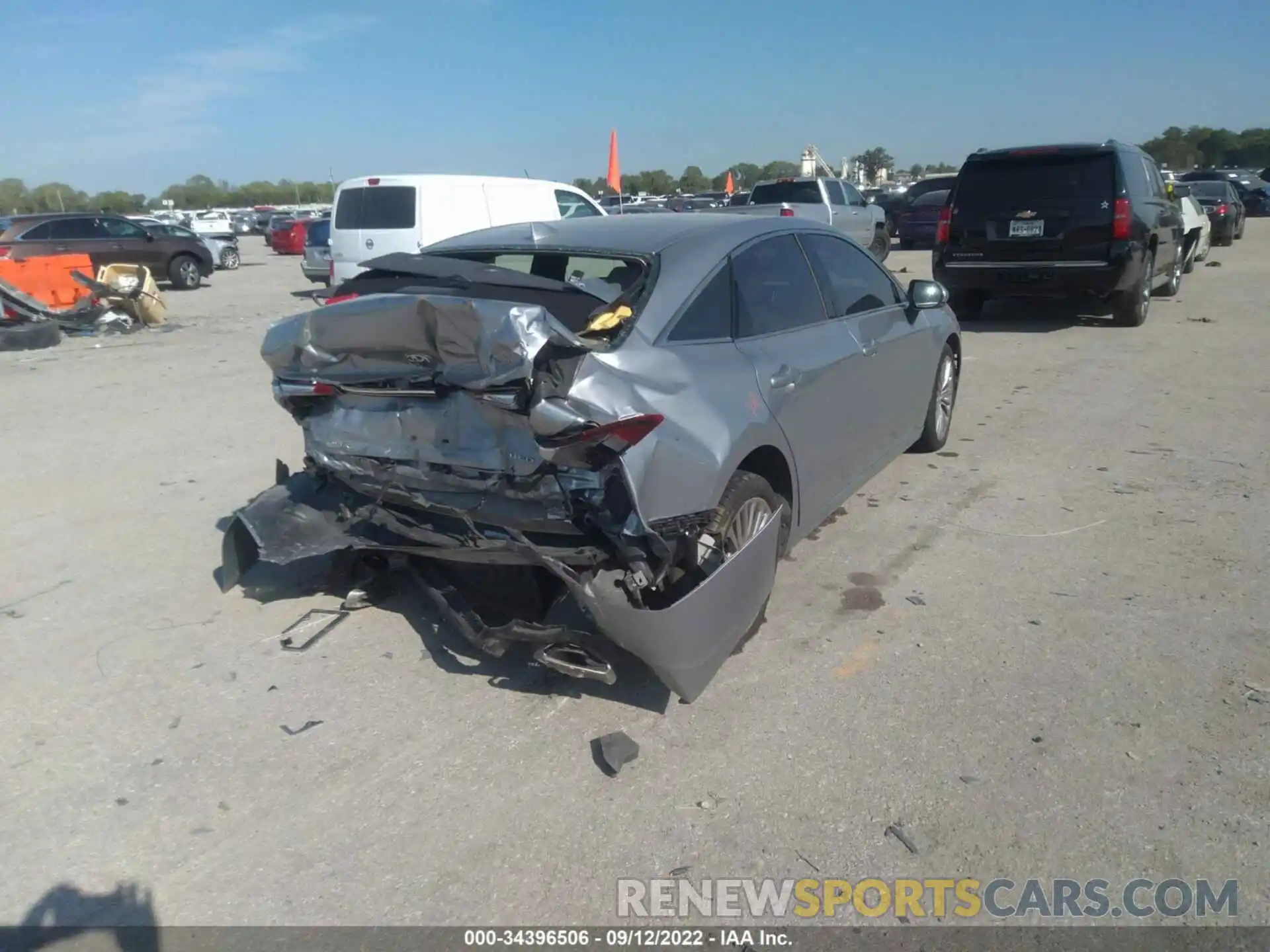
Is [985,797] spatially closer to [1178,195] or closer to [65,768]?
[65,768]

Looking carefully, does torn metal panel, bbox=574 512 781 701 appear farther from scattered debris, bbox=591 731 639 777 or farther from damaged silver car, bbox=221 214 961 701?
scattered debris, bbox=591 731 639 777

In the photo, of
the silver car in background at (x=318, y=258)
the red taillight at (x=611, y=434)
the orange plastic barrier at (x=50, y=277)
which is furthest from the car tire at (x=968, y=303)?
the orange plastic barrier at (x=50, y=277)

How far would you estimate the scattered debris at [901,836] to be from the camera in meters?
2.88

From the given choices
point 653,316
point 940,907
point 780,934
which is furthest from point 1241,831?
point 653,316

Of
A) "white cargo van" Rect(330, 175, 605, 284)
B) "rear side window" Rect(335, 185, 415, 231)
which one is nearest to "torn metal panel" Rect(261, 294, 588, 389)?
"white cargo van" Rect(330, 175, 605, 284)

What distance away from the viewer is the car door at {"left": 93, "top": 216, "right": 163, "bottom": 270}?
1936 centimetres

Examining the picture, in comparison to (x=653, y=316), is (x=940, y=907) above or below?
below

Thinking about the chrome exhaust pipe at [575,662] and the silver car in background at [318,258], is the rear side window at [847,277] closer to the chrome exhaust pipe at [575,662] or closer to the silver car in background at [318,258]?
the chrome exhaust pipe at [575,662]

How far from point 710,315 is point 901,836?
2070mm

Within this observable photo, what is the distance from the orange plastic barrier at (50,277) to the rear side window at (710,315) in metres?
13.4

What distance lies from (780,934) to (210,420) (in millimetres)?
7081

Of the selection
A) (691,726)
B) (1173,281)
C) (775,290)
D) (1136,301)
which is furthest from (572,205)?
(691,726)

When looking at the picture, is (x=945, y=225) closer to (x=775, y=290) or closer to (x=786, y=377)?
(x=775, y=290)

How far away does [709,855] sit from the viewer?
2.88 metres
